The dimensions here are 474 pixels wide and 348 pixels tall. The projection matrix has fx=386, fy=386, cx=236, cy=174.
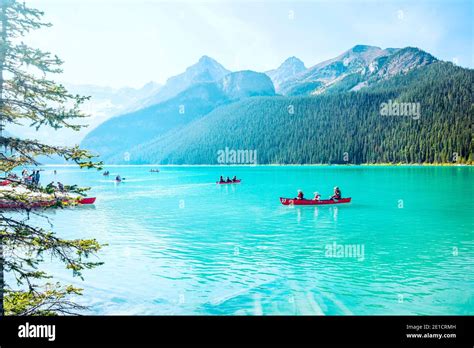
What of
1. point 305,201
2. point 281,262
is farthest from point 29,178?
point 305,201

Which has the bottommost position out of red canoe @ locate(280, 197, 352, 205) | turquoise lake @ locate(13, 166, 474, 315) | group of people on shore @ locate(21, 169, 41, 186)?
turquoise lake @ locate(13, 166, 474, 315)

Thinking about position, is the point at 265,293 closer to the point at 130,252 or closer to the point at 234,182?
the point at 130,252

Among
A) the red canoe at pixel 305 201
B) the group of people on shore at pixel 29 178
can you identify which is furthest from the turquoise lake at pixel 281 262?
the group of people on shore at pixel 29 178

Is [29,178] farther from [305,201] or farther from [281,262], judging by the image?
[305,201]

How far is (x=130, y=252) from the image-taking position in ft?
95.3

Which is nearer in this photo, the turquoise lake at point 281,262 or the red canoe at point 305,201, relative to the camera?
the turquoise lake at point 281,262

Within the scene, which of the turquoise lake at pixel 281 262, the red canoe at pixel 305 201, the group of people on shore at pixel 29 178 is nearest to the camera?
the group of people on shore at pixel 29 178

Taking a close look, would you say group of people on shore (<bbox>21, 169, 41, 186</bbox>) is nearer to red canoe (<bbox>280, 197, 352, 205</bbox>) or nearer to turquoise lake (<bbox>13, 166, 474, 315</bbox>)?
turquoise lake (<bbox>13, 166, 474, 315</bbox>)

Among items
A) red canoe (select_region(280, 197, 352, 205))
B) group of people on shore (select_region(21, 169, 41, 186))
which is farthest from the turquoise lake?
group of people on shore (select_region(21, 169, 41, 186))

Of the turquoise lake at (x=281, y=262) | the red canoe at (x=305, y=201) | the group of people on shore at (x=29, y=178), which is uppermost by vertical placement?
the group of people on shore at (x=29, y=178)

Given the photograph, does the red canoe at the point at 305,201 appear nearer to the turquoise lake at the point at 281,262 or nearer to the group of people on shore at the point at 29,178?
the turquoise lake at the point at 281,262

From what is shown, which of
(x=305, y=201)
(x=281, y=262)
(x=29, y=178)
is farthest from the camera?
(x=305, y=201)
